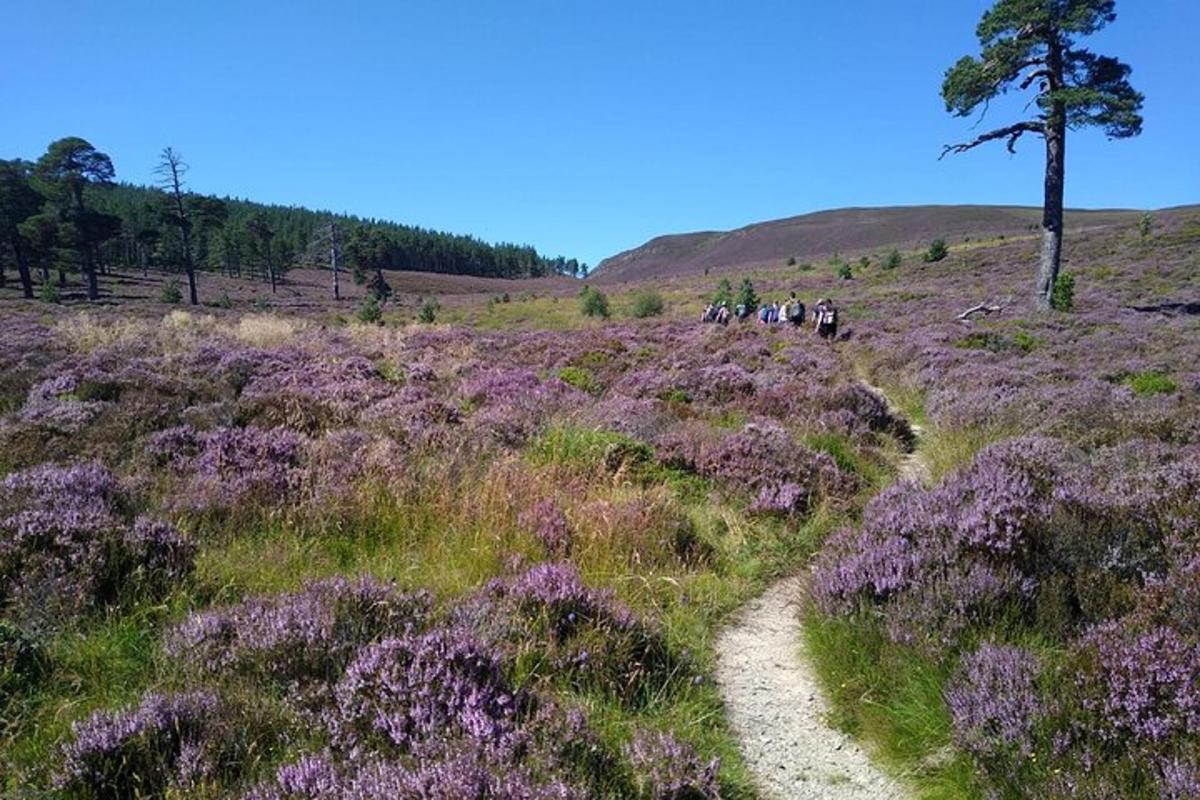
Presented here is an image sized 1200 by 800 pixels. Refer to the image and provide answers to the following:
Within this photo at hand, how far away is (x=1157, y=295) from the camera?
23.4 metres

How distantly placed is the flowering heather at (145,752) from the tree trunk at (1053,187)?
78.6ft

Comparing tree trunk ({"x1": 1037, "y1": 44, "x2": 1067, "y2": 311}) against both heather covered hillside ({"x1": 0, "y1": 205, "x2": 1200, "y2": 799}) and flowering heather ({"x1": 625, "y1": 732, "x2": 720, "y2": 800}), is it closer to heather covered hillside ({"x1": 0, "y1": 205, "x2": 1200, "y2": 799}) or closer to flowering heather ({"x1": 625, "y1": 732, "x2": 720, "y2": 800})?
heather covered hillside ({"x1": 0, "y1": 205, "x2": 1200, "y2": 799})

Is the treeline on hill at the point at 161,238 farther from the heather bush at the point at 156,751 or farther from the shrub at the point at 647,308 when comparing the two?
the heather bush at the point at 156,751

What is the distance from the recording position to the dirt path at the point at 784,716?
2.99 meters

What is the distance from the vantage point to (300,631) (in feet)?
10.2

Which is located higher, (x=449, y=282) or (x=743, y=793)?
(x=449, y=282)

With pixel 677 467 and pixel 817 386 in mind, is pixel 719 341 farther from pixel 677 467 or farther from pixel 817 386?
pixel 677 467

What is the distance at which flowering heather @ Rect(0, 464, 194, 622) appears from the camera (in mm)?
3408

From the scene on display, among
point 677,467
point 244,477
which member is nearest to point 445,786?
point 244,477

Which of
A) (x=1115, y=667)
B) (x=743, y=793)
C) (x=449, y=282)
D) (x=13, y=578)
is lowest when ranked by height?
(x=743, y=793)

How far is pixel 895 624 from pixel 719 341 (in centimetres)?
1512

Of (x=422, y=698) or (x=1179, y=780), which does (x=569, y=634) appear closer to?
(x=422, y=698)

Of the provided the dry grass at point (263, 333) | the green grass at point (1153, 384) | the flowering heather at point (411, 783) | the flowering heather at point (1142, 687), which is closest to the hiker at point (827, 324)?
the green grass at point (1153, 384)

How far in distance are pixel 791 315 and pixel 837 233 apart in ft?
243
